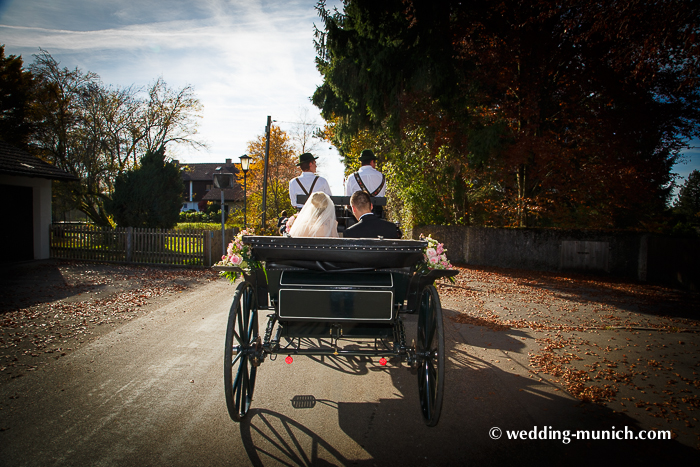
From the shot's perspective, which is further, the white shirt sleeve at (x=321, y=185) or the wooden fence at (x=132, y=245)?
the wooden fence at (x=132, y=245)

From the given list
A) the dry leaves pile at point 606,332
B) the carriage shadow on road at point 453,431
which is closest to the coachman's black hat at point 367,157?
the dry leaves pile at point 606,332

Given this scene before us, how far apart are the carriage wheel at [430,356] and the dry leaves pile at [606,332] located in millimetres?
1657

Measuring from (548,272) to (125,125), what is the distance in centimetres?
2076

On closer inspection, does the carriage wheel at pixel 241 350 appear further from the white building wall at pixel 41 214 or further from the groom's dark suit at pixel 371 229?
the white building wall at pixel 41 214

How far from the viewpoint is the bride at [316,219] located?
356 centimetres

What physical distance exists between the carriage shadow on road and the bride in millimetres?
1546

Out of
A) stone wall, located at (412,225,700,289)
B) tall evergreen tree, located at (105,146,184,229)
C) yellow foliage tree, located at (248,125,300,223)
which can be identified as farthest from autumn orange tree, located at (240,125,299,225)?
stone wall, located at (412,225,700,289)

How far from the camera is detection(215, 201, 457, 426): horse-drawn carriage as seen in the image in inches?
106

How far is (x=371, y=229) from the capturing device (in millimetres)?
3504

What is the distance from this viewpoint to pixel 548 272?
39.4 ft

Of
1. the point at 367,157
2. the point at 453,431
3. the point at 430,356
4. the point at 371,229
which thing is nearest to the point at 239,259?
the point at 371,229

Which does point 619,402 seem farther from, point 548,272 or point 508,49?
point 508,49

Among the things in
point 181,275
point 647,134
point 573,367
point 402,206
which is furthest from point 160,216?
point 647,134

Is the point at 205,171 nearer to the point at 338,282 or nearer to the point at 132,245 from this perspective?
the point at 132,245
